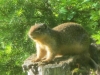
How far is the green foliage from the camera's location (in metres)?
5.66

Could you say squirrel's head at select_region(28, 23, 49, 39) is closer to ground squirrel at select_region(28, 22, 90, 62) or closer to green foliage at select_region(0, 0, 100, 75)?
ground squirrel at select_region(28, 22, 90, 62)

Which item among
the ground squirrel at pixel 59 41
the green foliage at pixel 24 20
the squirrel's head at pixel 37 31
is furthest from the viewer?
the green foliage at pixel 24 20

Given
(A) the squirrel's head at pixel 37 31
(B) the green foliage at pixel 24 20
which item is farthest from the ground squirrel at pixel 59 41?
(B) the green foliage at pixel 24 20

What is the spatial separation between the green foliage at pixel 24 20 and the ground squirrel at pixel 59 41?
1.24 metres

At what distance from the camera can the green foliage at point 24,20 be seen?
18.6 feet

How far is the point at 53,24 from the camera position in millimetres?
5977

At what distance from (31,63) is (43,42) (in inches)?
13.6

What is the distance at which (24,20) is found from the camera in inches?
230

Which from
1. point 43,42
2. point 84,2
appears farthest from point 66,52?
point 84,2

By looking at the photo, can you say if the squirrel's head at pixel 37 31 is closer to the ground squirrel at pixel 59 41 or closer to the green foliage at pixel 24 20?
the ground squirrel at pixel 59 41

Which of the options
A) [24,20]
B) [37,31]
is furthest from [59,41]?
[24,20]

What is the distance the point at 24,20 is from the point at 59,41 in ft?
6.28

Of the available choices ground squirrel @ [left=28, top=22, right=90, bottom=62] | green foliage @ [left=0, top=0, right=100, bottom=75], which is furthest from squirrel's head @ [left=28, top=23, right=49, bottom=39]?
green foliage @ [left=0, top=0, right=100, bottom=75]

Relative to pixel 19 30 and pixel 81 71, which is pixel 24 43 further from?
pixel 81 71
